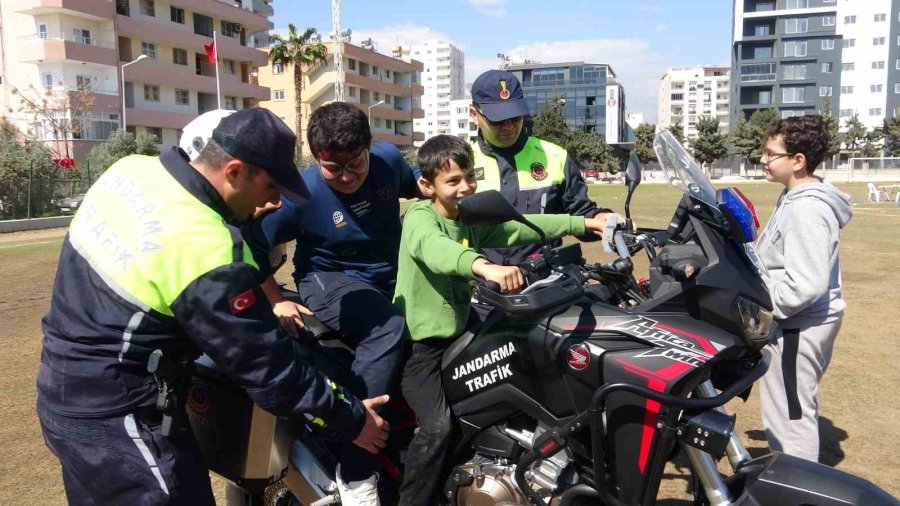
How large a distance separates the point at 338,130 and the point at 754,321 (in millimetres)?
1953

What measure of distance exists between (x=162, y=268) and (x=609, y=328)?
1483mm

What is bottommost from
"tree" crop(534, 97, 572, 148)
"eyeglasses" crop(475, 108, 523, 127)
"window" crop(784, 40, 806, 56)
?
"eyeglasses" crop(475, 108, 523, 127)

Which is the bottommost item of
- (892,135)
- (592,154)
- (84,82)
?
(592,154)

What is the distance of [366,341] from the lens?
3047mm

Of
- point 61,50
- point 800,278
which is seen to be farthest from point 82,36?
point 800,278

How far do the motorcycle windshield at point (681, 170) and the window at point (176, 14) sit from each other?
5327 cm

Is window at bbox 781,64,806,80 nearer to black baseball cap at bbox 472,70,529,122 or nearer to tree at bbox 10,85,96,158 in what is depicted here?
tree at bbox 10,85,96,158

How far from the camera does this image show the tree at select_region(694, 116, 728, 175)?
76.1 m

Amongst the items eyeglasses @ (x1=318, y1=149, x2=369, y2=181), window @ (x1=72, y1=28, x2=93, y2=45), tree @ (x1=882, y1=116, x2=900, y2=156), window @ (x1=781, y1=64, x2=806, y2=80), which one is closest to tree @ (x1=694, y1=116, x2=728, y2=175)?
window @ (x1=781, y1=64, x2=806, y2=80)

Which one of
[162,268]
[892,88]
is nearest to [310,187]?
[162,268]

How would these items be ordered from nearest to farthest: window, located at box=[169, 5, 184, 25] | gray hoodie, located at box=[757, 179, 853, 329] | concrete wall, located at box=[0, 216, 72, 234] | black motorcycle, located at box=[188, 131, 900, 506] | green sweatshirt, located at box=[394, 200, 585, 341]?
black motorcycle, located at box=[188, 131, 900, 506] → green sweatshirt, located at box=[394, 200, 585, 341] → gray hoodie, located at box=[757, 179, 853, 329] → concrete wall, located at box=[0, 216, 72, 234] → window, located at box=[169, 5, 184, 25]

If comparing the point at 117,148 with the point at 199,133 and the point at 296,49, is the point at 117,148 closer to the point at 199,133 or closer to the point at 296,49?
the point at 296,49

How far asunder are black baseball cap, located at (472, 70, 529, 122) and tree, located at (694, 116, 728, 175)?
7692cm

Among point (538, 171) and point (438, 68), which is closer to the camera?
point (538, 171)
